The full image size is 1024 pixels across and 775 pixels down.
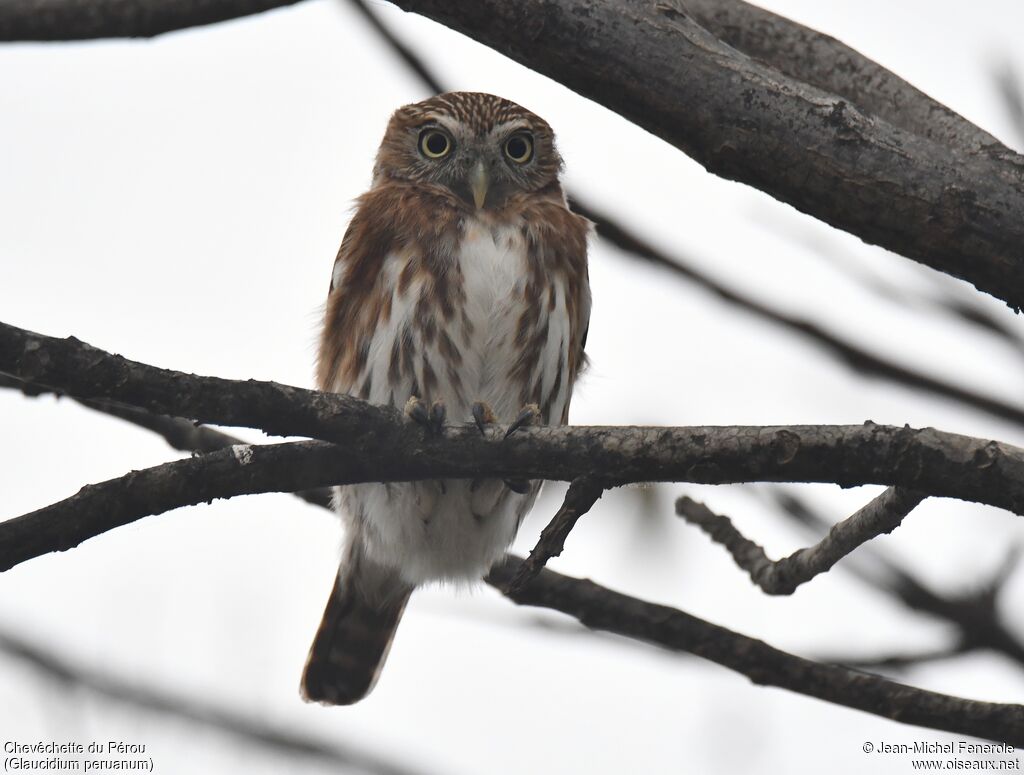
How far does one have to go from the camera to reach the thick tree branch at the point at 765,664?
3.18m

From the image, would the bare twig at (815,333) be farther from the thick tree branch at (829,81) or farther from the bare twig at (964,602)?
the bare twig at (964,602)

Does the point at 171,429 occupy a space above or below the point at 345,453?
above

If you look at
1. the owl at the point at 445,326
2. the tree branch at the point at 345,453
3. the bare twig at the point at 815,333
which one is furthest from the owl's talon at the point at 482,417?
the bare twig at the point at 815,333

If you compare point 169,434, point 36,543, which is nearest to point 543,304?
point 169,434

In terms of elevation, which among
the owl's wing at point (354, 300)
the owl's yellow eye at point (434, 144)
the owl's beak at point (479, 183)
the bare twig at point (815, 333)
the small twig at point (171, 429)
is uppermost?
the owl's yellow eye at point (434, 144)

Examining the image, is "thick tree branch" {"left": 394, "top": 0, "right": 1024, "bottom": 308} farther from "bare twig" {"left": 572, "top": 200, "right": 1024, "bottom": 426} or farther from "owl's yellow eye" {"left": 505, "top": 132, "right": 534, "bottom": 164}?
"owl's yellow eye" {"left": 505, "top": 132, "right": 534, "bottom": 164}

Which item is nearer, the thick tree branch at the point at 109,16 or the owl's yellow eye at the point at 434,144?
the thick tree branch at the point at 109,16

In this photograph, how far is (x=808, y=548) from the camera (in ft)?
10.5

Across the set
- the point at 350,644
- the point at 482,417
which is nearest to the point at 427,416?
the point at 482,417

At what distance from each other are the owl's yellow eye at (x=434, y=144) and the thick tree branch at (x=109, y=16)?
1.89 m

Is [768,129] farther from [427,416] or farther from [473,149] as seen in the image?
[473,149]

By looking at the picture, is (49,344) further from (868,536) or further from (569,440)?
(868,536)

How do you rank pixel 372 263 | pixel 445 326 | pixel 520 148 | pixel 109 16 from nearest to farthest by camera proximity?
pixel 109 16 < pixel 445 326 < pixel 372 263 < pixel 520 148

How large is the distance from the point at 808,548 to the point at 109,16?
264 centimetres
